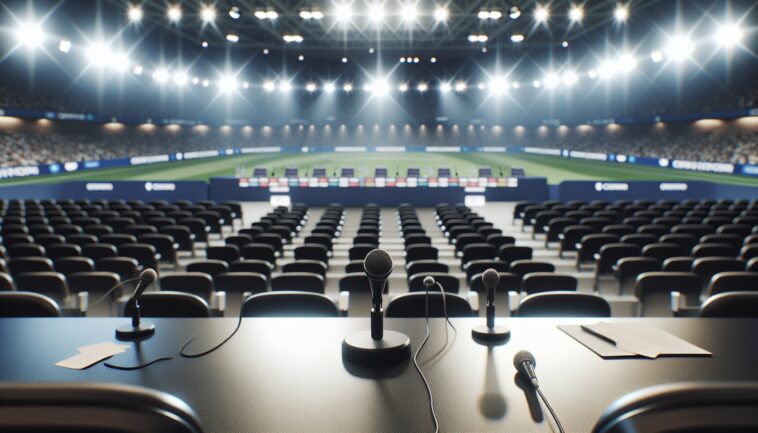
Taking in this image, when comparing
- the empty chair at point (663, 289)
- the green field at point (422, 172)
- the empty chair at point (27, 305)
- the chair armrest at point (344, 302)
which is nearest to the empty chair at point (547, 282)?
the empty chair at point (663, 289)

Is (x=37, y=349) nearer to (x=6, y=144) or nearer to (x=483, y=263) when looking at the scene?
(x=483, y=263)

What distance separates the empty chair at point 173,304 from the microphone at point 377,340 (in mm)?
2060

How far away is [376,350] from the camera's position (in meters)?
2.51

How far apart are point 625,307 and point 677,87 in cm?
3589

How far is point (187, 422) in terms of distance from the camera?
125cm

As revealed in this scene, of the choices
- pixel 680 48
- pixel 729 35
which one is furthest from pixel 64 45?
pixel 729 35

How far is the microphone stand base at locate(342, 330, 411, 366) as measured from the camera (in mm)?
2514

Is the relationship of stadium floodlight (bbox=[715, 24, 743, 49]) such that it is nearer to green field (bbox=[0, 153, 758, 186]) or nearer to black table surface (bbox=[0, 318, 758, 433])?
green field (bbox=[0, 153, 758, 186])

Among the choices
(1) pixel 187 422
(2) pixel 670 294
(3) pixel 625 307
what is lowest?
(3) pixel 625 307

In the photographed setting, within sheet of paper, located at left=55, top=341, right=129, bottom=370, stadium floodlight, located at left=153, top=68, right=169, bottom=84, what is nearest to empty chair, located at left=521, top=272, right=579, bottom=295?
sheet of paper, located at left=55, top=341, right=129, bottom=370

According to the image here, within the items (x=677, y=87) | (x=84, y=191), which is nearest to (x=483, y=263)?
(x=84, y=191)

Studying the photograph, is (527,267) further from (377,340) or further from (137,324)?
(137,324)

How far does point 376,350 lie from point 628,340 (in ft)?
4.42

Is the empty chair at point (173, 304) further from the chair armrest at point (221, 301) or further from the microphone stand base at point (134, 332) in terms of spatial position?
the chair armrest at point (221, 301)
